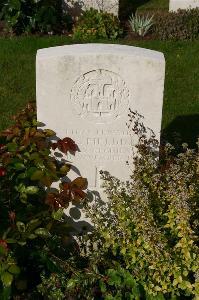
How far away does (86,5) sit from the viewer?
955 cm

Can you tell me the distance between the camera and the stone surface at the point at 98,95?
371cm

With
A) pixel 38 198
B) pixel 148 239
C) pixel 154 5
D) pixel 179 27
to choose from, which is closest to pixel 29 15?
pixel 179 27

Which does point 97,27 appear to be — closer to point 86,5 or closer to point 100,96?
point 86,5

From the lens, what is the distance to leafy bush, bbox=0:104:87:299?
3.69m

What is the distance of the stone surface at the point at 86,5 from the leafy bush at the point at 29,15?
0.57 m

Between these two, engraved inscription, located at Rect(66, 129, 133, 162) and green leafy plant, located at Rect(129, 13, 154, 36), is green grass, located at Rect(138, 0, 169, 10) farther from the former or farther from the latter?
engraved inscription, located at Rect(66, 129, 133, 162)

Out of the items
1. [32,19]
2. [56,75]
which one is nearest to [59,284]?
[56,75]

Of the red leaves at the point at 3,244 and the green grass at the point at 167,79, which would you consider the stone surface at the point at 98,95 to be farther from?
the green grass at the point at 167,79

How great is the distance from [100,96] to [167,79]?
11.9ft

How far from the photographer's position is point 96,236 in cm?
397

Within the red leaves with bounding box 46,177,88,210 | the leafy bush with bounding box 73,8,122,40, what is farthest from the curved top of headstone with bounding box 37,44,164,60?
the leafy bush with bounding box 73,8,122,40

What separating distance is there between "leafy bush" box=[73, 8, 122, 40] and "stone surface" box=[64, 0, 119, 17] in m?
0.50

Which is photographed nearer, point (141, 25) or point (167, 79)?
point (167, 79)

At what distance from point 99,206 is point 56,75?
100 cm
